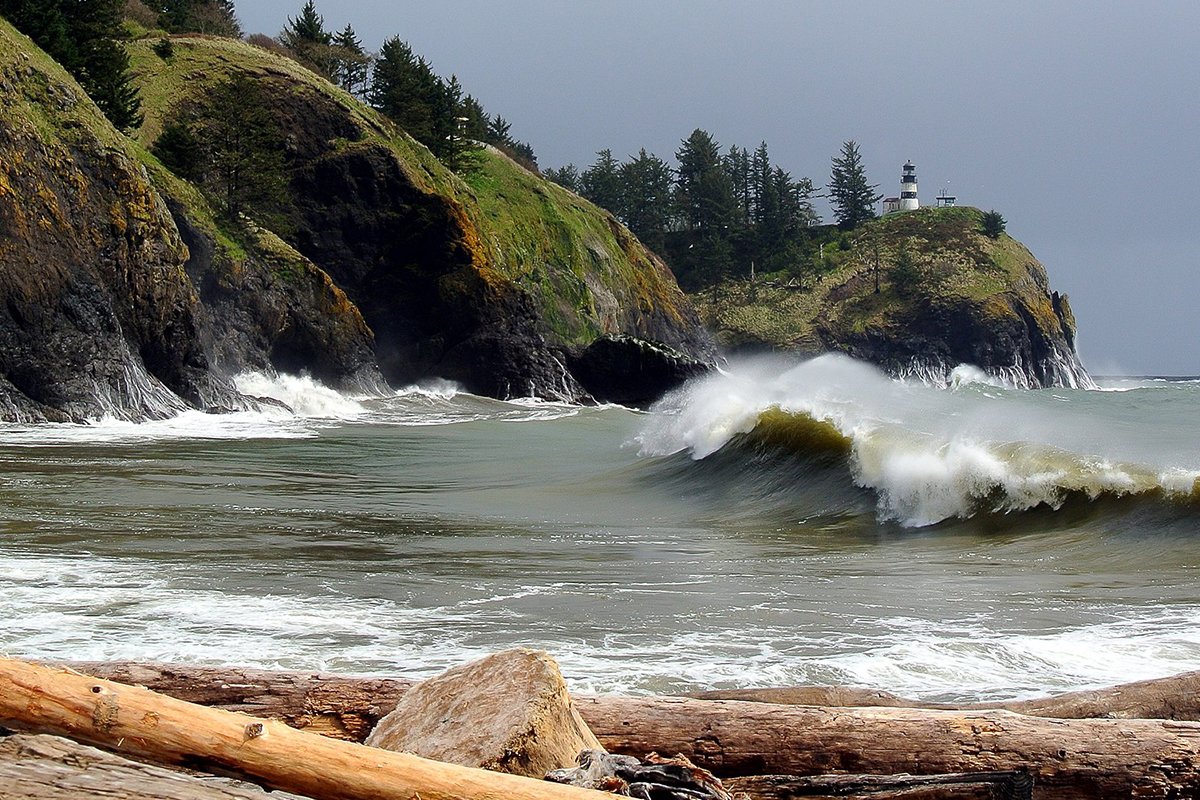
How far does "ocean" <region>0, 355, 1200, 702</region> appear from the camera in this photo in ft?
20.2

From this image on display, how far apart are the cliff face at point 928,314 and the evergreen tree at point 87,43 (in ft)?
197

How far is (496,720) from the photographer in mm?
3018

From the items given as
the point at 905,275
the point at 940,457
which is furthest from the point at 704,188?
the point at 940,457

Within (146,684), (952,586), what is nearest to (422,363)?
(952,586)

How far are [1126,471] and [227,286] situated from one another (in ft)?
97.6

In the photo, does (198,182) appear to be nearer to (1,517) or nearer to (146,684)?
(1,517)

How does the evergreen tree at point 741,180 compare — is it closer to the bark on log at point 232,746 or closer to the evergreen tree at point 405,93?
the evergreen tree at point 405,93

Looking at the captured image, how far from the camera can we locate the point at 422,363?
1790 inches

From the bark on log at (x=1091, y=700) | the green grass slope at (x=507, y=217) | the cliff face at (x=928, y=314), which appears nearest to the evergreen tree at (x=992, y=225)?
the cliff face at (x=928, y=314)

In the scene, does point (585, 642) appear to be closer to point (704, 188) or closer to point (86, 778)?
point (86, 778)

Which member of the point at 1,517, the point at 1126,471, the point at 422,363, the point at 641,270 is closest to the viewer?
the point at 1,517

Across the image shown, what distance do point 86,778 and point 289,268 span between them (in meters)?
38.3

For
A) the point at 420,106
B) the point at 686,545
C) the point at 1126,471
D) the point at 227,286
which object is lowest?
the point at 686,545

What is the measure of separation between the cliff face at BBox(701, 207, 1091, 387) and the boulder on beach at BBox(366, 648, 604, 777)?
89.4m
